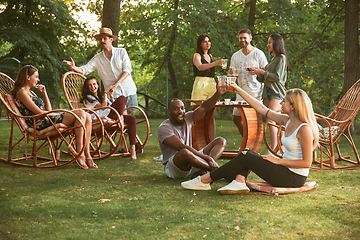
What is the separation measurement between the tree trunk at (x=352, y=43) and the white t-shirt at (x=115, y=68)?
5437mm

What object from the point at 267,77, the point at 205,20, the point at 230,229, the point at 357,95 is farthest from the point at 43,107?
the point at 205,20

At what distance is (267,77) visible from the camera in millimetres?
4703

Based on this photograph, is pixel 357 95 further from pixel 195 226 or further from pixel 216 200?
pixel 195 226

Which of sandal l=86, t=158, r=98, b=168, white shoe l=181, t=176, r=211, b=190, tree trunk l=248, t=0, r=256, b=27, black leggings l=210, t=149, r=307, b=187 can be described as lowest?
sandal l=86, t=158, r=98, b=168

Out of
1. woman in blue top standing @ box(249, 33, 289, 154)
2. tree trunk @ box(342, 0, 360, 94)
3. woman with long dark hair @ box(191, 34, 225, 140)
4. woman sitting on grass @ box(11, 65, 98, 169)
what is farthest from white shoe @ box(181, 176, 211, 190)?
tree trunk @ box(342, 0, 360, 94)

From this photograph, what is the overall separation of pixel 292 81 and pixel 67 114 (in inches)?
406

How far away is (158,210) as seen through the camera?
2777 millimetres

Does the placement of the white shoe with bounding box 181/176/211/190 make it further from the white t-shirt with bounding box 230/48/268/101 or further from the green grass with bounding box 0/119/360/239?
the white t-shirt with bounding box 230/48/268/101

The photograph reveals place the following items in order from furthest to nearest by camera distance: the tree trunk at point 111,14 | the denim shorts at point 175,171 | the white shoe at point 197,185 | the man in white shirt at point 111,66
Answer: the tree trunk at point 111,14, the man in white shirt at point 111,66, the denim shorts at point 175,171, the white shoe at point 197,185

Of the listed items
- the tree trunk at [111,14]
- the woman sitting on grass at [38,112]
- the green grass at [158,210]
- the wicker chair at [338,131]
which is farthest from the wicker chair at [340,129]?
the tree trunk at [111,14]

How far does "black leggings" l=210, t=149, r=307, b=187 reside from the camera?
322 centimetres

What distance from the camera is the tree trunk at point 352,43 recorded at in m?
8.16

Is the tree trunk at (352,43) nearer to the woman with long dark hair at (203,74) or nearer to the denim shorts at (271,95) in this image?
the denim shorts at (271,95)

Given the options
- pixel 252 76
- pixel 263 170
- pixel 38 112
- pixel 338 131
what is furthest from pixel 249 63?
pixel 38 112
